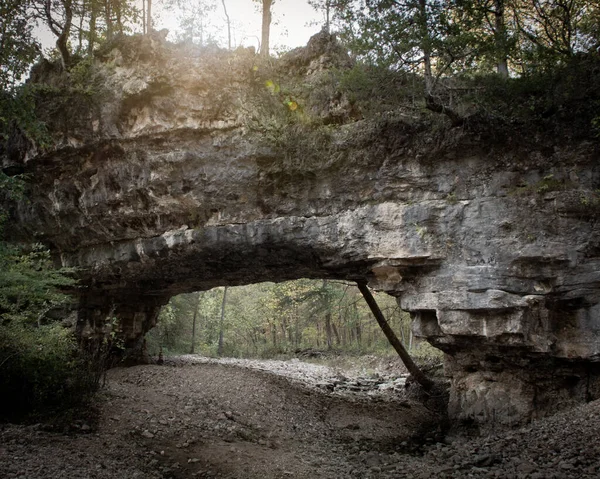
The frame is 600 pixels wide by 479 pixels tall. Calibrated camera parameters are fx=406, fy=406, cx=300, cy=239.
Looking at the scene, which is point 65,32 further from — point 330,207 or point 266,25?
point 330,207

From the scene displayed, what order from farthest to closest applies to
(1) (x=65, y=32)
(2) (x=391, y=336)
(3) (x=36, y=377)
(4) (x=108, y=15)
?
(4) (x=108, y=15) < (2) (x=391, y=336) < (1) (x=65, y=32) < (3) (x=36, y=377)

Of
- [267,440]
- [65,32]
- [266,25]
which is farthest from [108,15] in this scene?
[267,440]

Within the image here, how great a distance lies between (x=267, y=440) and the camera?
29.8 ft

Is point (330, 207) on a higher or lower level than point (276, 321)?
higher

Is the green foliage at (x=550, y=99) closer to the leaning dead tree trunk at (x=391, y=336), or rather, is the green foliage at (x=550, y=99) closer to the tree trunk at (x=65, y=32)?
the leaning dead tree trunk at (x=391, y=336)

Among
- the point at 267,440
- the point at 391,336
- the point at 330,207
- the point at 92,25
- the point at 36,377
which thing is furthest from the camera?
the point at 92,25

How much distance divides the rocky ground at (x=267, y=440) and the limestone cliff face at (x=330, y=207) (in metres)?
1.90

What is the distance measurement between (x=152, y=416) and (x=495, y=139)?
1015 cm

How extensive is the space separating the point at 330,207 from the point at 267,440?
5.88 meters

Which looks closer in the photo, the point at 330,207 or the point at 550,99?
the point at 550,99

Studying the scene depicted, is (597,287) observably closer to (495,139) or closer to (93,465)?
(495,139)

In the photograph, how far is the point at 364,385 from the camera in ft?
53.1

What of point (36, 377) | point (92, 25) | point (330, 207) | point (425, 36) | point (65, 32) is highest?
point (92, 25)

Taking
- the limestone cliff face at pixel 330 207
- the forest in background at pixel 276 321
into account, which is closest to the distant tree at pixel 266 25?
the limestone cliff face at pixel 330 207
